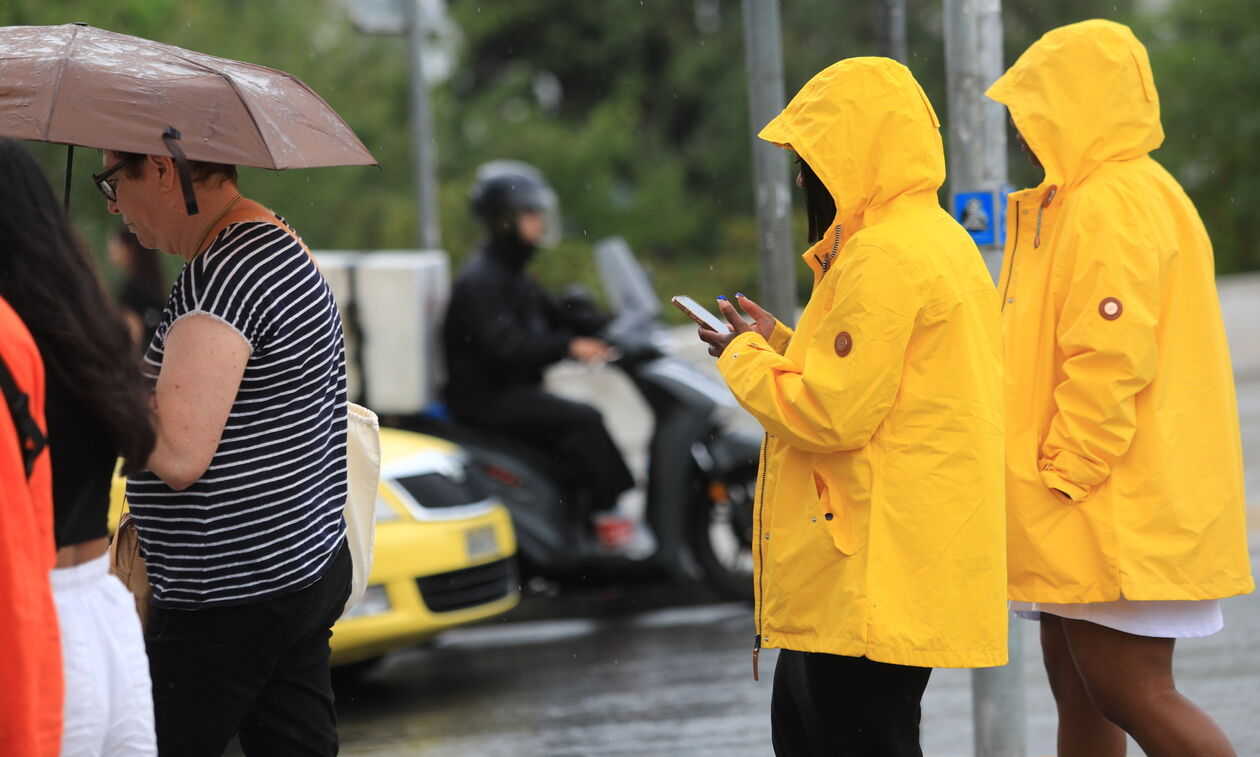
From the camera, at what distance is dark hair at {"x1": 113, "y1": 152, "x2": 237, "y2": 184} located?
321 centimetres

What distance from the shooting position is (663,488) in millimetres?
7555

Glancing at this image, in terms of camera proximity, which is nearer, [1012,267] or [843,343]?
[843,343]

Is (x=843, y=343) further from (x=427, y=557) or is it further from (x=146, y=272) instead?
(x=146, y=272)

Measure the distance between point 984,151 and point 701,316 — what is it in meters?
1.32

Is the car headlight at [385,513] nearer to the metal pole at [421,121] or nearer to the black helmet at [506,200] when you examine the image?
the black helmet at [506,200]

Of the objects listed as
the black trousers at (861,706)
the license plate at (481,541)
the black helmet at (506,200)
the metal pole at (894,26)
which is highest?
the metal pole at (894,26)

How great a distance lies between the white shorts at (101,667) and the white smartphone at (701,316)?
1329 millimetres

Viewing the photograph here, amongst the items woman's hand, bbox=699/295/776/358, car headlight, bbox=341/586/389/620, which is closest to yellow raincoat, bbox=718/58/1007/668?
woman's hand, bbox=699/295/776/358

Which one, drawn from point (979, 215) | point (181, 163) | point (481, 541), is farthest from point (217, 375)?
point (481, 541)

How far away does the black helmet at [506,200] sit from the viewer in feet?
24.8

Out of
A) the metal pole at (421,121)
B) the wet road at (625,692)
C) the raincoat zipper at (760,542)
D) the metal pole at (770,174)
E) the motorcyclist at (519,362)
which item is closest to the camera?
the raincoat zipper at (760,542)

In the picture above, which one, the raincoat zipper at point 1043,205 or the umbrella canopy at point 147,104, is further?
the raincoat zipper at point 1043,205

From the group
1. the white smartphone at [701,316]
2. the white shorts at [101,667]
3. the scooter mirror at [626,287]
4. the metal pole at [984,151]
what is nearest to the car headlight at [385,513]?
the scooter mirror at [626,287]

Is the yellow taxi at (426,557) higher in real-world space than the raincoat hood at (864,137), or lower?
lower
